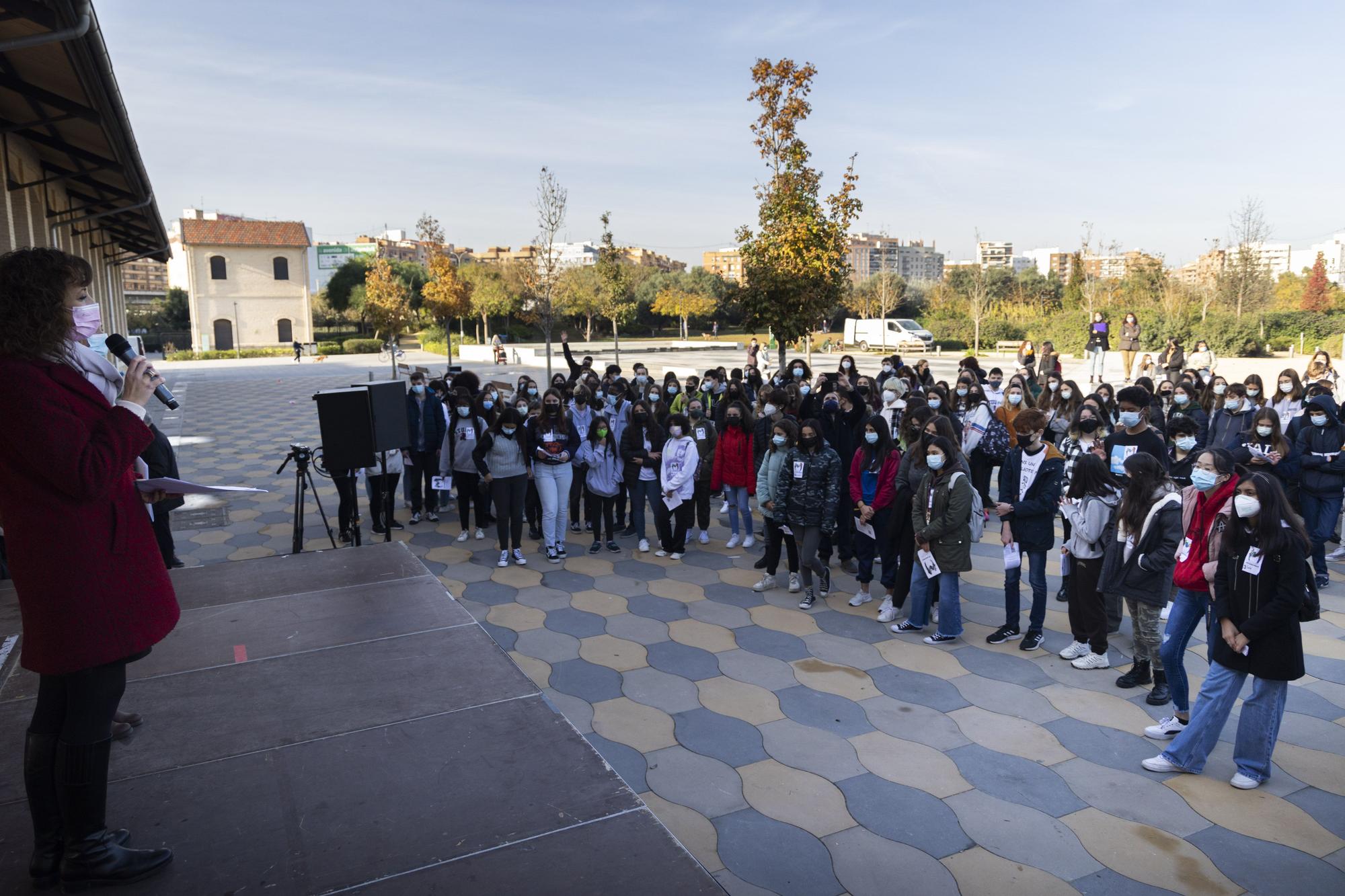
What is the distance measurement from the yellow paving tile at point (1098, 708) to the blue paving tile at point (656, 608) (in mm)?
2842

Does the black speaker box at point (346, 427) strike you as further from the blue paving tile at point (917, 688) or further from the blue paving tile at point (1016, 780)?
the blue paving tile at point (1016, 780)

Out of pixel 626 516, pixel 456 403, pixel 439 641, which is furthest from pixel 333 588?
pixel 626 516

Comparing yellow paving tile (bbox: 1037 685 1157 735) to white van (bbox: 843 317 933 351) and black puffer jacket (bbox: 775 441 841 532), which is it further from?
white van (bbox: 843 317 933 351)

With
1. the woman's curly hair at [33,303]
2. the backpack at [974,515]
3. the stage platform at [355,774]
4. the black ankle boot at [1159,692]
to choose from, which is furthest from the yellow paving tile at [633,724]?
the woman's curly hair at [33,303]

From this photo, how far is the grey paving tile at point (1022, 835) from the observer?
3803 millimetres

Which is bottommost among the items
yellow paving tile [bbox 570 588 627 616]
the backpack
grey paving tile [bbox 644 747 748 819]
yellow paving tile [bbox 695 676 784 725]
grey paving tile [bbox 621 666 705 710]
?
grey paving tile [bbox 644 747 748 819]

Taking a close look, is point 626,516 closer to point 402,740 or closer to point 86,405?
point 402,740

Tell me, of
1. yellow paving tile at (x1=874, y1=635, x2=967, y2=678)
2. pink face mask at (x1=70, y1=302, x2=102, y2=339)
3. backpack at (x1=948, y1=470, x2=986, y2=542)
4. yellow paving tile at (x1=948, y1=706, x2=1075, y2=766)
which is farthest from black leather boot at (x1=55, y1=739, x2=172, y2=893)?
backpack at (x1=948, y1=470, x2=986, y2=542)

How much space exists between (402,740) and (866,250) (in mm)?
185868

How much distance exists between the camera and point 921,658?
6.17 metres

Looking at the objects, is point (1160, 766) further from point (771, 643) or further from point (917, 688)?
point (771, 643)

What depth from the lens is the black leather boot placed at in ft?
7.98

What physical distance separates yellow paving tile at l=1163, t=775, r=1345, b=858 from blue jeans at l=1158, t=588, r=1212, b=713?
24.4 inches

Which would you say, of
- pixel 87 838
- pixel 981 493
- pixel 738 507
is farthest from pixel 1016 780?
pixel 981 493
